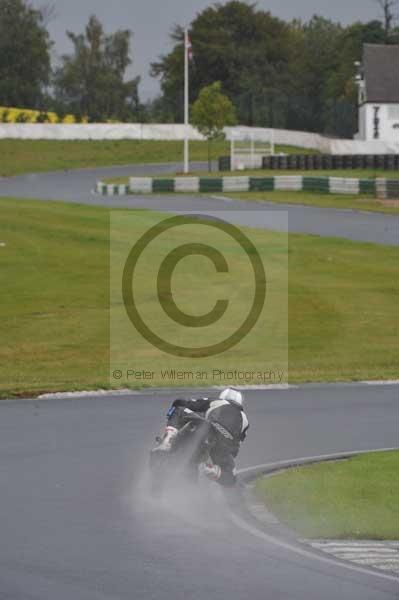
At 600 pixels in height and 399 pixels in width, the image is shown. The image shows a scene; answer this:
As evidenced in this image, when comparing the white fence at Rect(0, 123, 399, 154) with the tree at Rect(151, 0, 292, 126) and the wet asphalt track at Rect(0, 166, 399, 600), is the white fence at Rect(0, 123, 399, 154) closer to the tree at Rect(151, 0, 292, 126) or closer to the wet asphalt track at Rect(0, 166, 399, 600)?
the tree at Rect(151, 0, 292, 126)

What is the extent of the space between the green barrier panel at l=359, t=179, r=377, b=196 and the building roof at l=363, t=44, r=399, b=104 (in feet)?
142

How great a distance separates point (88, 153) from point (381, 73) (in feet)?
79.5

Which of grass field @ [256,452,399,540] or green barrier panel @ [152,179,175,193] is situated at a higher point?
green barrier panel @ [152,179,175,193]

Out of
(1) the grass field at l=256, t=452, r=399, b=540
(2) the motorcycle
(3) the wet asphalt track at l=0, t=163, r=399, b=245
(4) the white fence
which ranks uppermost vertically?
(4) the white fence

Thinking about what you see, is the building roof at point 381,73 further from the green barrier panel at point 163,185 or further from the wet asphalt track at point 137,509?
the wet asphalt track at point 137,509

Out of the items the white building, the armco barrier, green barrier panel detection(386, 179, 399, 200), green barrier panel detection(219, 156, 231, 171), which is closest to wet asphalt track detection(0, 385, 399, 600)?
green barrier panel detection(386, 179, 399, 200)

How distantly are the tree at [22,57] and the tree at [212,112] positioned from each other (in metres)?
53.4

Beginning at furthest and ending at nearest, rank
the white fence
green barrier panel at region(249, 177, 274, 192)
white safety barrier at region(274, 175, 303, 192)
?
the white fence
green barrier panel at region(249, 177, 274, 192)
white safety barrier at region(274, 175, 303, 192)

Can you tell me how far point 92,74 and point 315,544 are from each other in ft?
506

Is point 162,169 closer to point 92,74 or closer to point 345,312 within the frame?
point 345,312

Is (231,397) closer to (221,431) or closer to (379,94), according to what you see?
(221,431)

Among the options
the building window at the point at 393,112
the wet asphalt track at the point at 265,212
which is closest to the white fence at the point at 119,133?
the building window at the point at 393,112

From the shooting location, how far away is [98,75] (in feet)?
523

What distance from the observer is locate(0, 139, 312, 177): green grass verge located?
88.6 m
